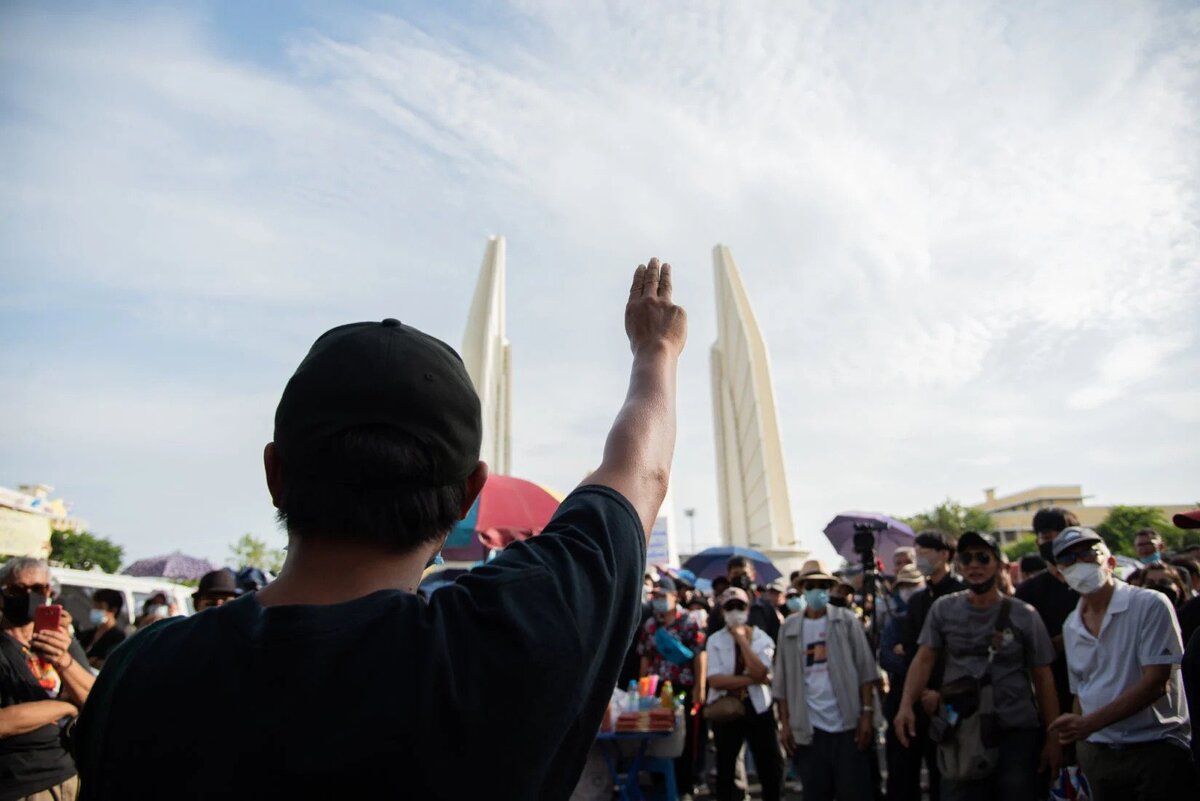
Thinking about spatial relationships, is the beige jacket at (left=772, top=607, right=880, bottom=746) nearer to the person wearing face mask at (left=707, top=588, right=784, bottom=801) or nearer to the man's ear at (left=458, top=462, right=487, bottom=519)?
the person wearing face mask at (left=707, top=588, right=784, bottom=801)

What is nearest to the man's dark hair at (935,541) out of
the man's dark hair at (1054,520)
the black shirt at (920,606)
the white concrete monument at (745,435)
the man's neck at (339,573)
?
the black shirt at (920,606)

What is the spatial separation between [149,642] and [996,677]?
5.01 meters

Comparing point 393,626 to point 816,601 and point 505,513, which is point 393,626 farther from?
point 505,513

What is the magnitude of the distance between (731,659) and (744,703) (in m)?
0.36

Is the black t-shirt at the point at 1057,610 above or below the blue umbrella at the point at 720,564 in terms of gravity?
below

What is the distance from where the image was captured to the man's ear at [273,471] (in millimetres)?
1118

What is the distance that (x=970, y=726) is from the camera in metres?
4.79

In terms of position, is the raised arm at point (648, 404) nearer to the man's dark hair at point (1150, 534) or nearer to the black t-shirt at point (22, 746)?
the black t-shirt at point (22, 746)

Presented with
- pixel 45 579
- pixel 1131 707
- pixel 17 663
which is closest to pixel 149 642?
pixel 17 663

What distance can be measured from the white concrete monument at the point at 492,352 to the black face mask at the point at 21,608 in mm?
40255

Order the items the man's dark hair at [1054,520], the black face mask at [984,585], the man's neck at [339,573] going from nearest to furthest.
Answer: the man's neck at [339,573]
the black face mask at [984,585]
the man's dark hair at [1054,520]

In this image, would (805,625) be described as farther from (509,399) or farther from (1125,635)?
(509,399)

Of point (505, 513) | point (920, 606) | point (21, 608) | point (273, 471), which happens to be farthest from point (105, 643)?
point (273, 471)

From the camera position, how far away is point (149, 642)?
98 centimetres
